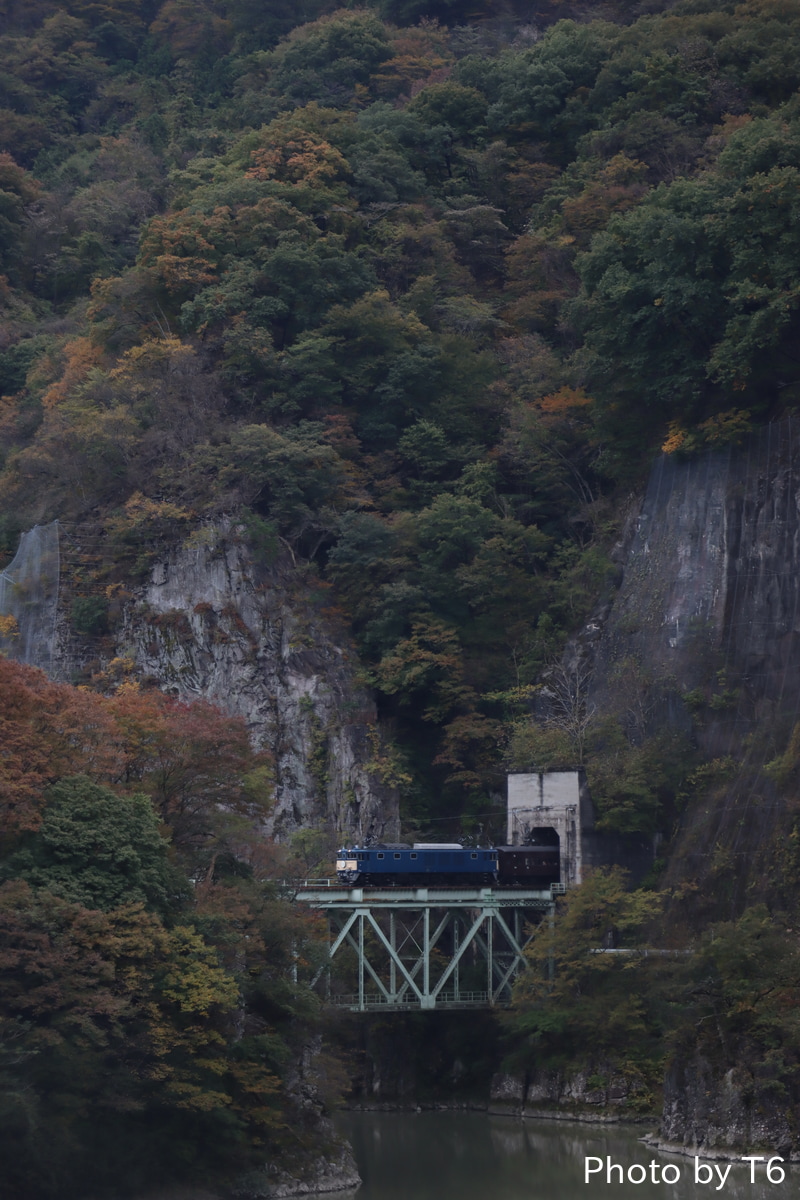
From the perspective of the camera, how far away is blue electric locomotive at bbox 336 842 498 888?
42.9 meters

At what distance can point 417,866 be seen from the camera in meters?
43.5

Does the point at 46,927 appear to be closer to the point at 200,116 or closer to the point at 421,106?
the point at 421,106

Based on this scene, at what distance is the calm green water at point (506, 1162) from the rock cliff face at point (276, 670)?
1062 cm

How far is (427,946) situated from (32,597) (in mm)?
19464

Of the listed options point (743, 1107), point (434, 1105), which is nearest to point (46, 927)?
point (743, 1107)

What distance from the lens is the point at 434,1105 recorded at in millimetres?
45406

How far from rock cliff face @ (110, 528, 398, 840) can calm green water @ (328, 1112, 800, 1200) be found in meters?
10.6

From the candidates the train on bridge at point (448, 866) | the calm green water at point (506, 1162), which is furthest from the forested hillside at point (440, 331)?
the calm green water at point (506, 1162)

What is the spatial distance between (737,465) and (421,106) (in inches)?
1149

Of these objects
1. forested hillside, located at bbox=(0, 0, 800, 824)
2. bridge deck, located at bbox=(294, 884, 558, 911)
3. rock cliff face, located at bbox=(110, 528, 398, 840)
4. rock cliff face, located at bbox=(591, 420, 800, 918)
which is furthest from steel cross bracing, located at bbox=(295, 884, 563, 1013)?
forested hillside, located at bbox=(0, 0, 800, 824)

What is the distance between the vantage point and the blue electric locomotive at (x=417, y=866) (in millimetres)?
42875

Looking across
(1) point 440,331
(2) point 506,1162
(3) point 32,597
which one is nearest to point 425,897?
(2) point 506,1162

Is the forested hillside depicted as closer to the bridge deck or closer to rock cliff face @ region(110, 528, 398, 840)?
rock cliff face @ region(110, 528, 398, 840)

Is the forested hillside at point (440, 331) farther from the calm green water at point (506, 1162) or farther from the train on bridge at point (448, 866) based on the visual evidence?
the calm green water at point (506, 1162)
